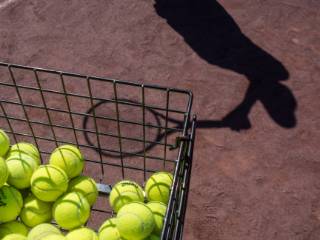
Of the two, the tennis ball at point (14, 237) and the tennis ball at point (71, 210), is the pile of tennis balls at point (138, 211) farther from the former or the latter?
the tennis ball at point (14, 237)

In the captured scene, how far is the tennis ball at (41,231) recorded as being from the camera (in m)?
2.18

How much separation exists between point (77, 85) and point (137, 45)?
1.15 meters

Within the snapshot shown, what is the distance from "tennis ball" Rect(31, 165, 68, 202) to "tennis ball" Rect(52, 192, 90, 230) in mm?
52

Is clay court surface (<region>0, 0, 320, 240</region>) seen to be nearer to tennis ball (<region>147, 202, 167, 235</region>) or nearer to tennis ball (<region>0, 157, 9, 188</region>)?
tennis ball (<region>147, 202, 167, 235</region>)

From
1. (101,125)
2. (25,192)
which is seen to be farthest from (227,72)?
(25,192)

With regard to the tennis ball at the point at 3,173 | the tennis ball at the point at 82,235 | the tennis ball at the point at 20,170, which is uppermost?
the tennis ball at the point at 3,173

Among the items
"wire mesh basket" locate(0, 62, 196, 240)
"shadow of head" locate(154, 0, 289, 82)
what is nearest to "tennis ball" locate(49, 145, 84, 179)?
"wire mesh basket" locate(0, 62, 196, 240)

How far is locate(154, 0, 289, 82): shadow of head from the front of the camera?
17.6ft

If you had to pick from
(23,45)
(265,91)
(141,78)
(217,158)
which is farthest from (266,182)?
(23,45)

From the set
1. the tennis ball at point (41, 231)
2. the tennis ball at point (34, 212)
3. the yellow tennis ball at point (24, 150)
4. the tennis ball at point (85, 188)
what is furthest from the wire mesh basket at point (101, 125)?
the tennis ball at point (41, 231)

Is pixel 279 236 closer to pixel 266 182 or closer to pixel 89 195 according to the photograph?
pixel 266 182

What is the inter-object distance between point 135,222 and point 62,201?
508 millimetres

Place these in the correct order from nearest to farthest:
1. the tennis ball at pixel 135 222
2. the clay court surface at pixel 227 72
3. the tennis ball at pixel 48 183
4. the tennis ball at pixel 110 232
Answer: the tennis ball at pixel 135 222, the tennis ball at pixel 110 232, the tennis ball at pixel 48 183, the clay court surface at pixel 227 72

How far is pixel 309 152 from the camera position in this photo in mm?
4375
